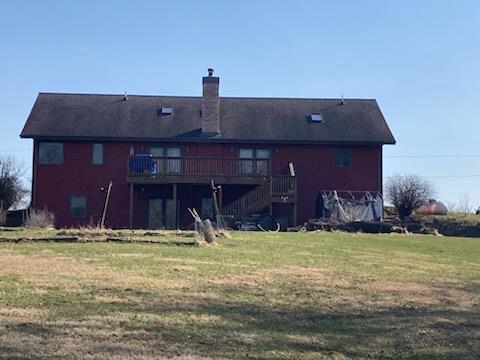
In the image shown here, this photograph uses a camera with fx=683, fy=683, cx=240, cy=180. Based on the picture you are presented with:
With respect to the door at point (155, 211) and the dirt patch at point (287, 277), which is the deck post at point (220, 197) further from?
the dirt patch at point (287, 277)

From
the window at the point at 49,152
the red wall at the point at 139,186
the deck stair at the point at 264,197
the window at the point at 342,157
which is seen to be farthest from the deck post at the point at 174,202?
the window at the point at 342,157

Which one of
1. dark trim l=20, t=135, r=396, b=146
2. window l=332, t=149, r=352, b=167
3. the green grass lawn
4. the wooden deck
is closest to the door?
the wooden deck

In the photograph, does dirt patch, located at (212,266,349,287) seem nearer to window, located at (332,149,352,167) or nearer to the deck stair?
the deck stair

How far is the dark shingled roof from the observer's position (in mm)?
36469

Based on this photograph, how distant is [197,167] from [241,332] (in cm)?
2675

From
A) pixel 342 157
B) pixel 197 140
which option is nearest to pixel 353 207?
pixel 342 157

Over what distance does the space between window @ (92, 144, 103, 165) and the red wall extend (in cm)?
21

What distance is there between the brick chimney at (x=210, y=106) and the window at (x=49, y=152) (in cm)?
780

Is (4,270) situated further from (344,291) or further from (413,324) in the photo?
(413,324)

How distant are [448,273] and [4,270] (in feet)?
29.3

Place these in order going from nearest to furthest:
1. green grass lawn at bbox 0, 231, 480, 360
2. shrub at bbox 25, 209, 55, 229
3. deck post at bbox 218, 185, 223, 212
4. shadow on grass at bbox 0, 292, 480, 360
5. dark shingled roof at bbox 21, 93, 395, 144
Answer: shadow on grass at bbox 0, 292, 480, 360 → green grass lawn at bbox 0, 231, 480, 360 → shrub at bbox 25, 209, 55, 229 → deck post at bbox 218, 185, 223, 212 → dark shingled roof at bbox 21, 93, 395, 144

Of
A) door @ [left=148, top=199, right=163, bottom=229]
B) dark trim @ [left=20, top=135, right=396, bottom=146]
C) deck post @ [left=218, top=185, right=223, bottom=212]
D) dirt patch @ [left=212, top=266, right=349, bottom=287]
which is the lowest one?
dirt patch @ [left=212, top=266, right=349, bottom=287]

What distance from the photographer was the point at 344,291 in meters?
11.2

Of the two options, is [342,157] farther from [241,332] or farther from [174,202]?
[241,332]
